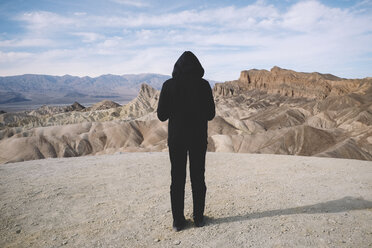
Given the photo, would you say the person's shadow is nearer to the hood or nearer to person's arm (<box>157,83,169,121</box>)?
person's arm (<box>157,83,169,121</box>)

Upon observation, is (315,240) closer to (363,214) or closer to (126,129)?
(363,214)

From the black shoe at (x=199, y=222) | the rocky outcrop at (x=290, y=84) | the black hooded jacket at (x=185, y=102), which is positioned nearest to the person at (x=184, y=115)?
the black hooded jacket at (x=185, y=102)

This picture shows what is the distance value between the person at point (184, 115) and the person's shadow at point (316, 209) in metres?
0.86

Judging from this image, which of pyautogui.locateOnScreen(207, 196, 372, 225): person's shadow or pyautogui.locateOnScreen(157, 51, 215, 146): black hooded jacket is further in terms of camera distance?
pyautogui.locateOnScreen(207, 196, 372, 225): person's shadow

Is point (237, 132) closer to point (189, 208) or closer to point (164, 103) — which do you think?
point (189, 208)

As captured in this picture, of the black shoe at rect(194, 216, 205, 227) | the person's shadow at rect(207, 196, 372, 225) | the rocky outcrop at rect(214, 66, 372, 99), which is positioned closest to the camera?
the black shoe at rect(194, 216, 205, 227)

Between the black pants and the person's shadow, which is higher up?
the black pants

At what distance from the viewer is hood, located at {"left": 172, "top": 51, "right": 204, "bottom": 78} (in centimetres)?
381

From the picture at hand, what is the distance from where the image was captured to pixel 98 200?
5395 millimetres

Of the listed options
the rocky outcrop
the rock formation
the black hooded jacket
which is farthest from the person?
the rocky outcrop

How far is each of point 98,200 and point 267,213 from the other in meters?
3.25

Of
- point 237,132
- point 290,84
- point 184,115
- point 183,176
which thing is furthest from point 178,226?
point 290,84

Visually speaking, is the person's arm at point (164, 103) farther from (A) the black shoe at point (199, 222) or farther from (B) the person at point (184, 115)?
(A) the black shoe at point (199, 222)

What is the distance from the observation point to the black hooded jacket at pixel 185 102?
3787 mm
